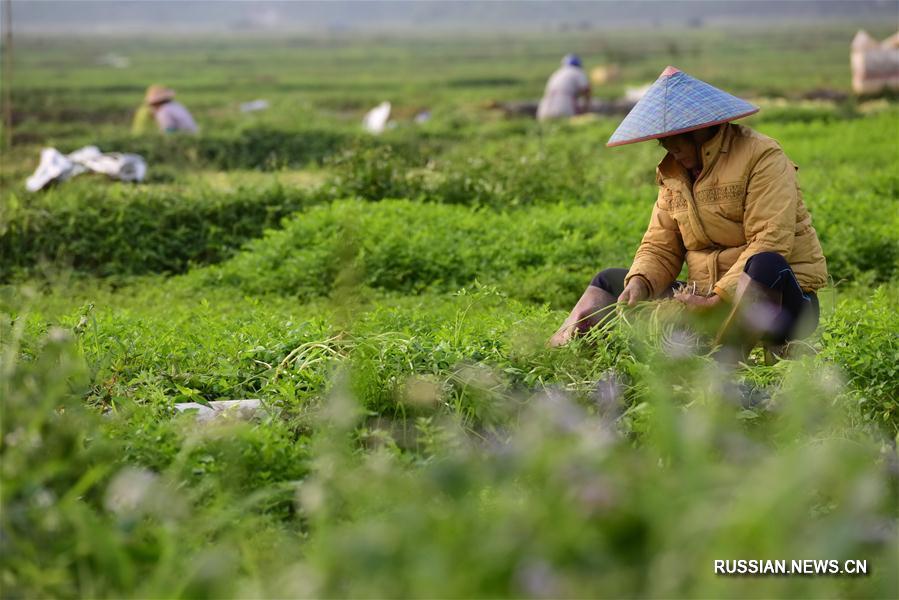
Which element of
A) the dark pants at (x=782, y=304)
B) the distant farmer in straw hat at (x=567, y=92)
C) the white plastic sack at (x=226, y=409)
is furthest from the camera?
the distant farmer in straw hat at (x=567, y=92)

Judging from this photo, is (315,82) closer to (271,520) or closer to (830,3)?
(271,520)

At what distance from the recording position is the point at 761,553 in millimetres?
2240

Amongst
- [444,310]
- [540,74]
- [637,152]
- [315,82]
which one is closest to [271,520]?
[444,310]

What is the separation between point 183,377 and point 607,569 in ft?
8.35

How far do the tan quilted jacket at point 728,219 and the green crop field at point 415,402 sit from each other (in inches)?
13.8

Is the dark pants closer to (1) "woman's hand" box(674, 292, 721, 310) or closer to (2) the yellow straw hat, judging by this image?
(1) "woman's hand" box(674, 292, 721, 310)

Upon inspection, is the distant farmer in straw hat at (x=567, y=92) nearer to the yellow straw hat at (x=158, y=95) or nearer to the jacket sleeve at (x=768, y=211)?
the yellow straw hat at (x=158, y=95)

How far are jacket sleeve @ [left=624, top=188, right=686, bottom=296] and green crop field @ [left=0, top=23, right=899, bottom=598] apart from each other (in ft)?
1.32

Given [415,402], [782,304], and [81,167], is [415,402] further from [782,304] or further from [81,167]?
[81,167]

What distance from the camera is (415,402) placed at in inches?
156

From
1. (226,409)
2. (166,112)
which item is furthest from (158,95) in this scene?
(226,409)

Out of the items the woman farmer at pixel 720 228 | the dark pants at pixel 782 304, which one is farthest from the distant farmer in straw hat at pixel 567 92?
the dark pants at pixel 782 304

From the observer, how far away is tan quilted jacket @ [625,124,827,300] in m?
4.41

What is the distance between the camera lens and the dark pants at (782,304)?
4.31m
